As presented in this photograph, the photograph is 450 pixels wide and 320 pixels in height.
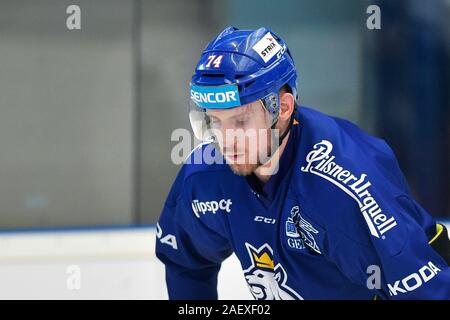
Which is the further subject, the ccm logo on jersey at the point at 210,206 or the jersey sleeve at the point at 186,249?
the jersey sleeve at the point at 186,249

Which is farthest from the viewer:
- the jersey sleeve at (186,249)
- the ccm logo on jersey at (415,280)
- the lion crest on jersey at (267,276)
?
the jersey sleeve at (186,249)

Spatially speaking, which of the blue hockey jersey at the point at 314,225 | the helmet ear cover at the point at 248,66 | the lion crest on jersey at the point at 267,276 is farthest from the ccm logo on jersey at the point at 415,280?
the helmet ear cover at the point at 248,66

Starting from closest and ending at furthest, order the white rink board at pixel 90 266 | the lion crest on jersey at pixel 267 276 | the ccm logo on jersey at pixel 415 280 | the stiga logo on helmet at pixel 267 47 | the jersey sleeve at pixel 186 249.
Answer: the ccm logo on jersey at pixel 415 280
the stiga logo on helmet at pixel 267 47
the lion crest on jersey at pixel 267 276
the jersey sleeve at pixel 186 249
the white rink board at pixel 90 266

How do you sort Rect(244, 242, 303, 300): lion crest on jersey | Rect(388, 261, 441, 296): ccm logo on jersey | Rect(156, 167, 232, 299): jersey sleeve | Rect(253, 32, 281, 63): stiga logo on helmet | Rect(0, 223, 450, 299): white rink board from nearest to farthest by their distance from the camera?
Rect(388, 261, 441, 296): ccm logo on jersey, Rect(253, 32, 281, 63): stiga logo on helmet, Rect(244, 242, 303, 300): lion crest on jersey, Rect(156, 167, 232, 299): jersey sleeve, Rect(0, 223, 450, 299): white rink board

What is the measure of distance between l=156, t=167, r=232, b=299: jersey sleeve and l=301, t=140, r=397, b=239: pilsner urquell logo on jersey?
38 cm

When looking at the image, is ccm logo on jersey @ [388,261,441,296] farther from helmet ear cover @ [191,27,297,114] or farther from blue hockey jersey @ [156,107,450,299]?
helmet ear cover @ [191,27,297,114]

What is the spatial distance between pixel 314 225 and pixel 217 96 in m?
0.32

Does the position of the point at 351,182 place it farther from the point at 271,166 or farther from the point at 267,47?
the point at 267,47

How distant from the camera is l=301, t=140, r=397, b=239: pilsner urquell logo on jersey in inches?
61.4

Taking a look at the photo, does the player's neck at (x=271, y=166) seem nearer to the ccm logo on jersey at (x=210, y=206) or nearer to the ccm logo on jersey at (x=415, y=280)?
the ccm logo on jersey at (x=210, y=206)

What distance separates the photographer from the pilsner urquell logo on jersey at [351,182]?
1.56m

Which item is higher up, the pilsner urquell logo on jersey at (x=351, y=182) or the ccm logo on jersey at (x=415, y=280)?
the pilsner urquell logo on jersey at (x=351, y=182)

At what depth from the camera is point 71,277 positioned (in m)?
2.96

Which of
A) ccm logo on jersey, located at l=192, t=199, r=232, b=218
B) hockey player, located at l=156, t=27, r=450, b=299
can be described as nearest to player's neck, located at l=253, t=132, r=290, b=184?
hockey player, located at l=156, t=27, r=450, b=299
